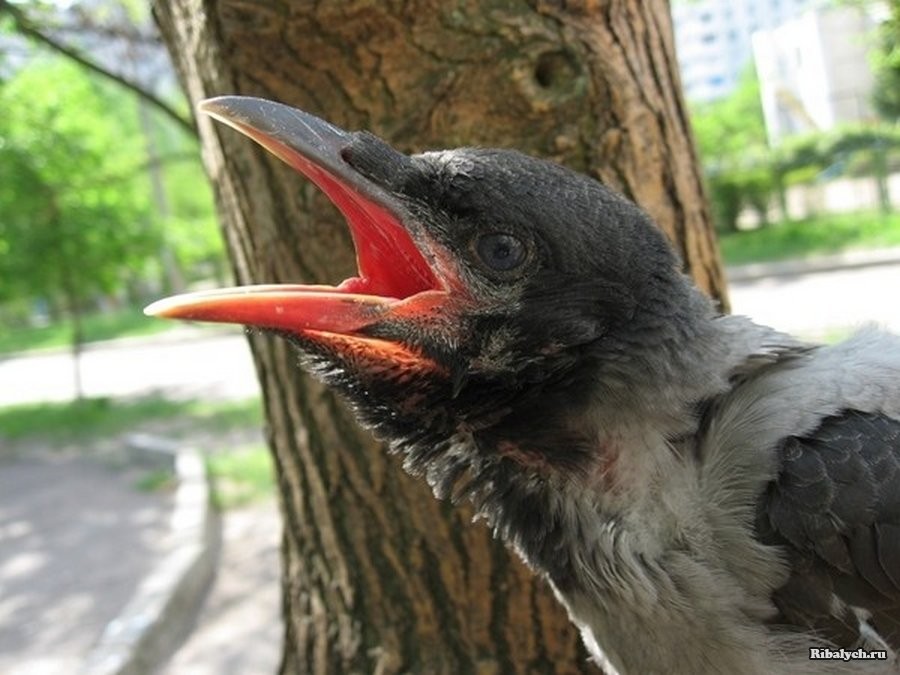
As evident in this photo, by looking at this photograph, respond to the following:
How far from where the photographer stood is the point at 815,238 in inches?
784

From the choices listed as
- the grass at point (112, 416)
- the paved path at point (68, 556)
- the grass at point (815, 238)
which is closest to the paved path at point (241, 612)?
the paved path at point (68, 556)

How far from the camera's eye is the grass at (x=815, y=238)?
18.1 m

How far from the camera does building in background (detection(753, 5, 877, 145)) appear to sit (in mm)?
34781

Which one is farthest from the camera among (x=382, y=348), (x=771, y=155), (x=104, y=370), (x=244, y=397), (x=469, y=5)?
(x=771, y=155)

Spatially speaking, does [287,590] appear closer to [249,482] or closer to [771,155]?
[249,482]

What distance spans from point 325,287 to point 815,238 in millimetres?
20434

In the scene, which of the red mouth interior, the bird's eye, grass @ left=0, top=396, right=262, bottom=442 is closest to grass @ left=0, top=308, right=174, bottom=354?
grass @ left=0, top=396, right=262, bottom=442

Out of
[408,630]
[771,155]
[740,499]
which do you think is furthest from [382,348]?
[771,155]

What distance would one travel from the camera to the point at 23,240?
15797 mm

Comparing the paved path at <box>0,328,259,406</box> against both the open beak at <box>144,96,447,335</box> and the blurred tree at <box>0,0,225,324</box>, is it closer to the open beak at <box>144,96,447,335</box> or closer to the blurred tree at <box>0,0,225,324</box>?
the blurred tree at <box>0,0,225,324</box>

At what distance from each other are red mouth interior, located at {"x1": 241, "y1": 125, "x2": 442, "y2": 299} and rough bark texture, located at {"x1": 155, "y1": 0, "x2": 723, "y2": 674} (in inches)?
27.5

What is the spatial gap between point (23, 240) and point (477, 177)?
53.7 ft

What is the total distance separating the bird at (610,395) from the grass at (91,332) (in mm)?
28967

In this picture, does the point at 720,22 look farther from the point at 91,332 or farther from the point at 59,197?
the point at 91,332
